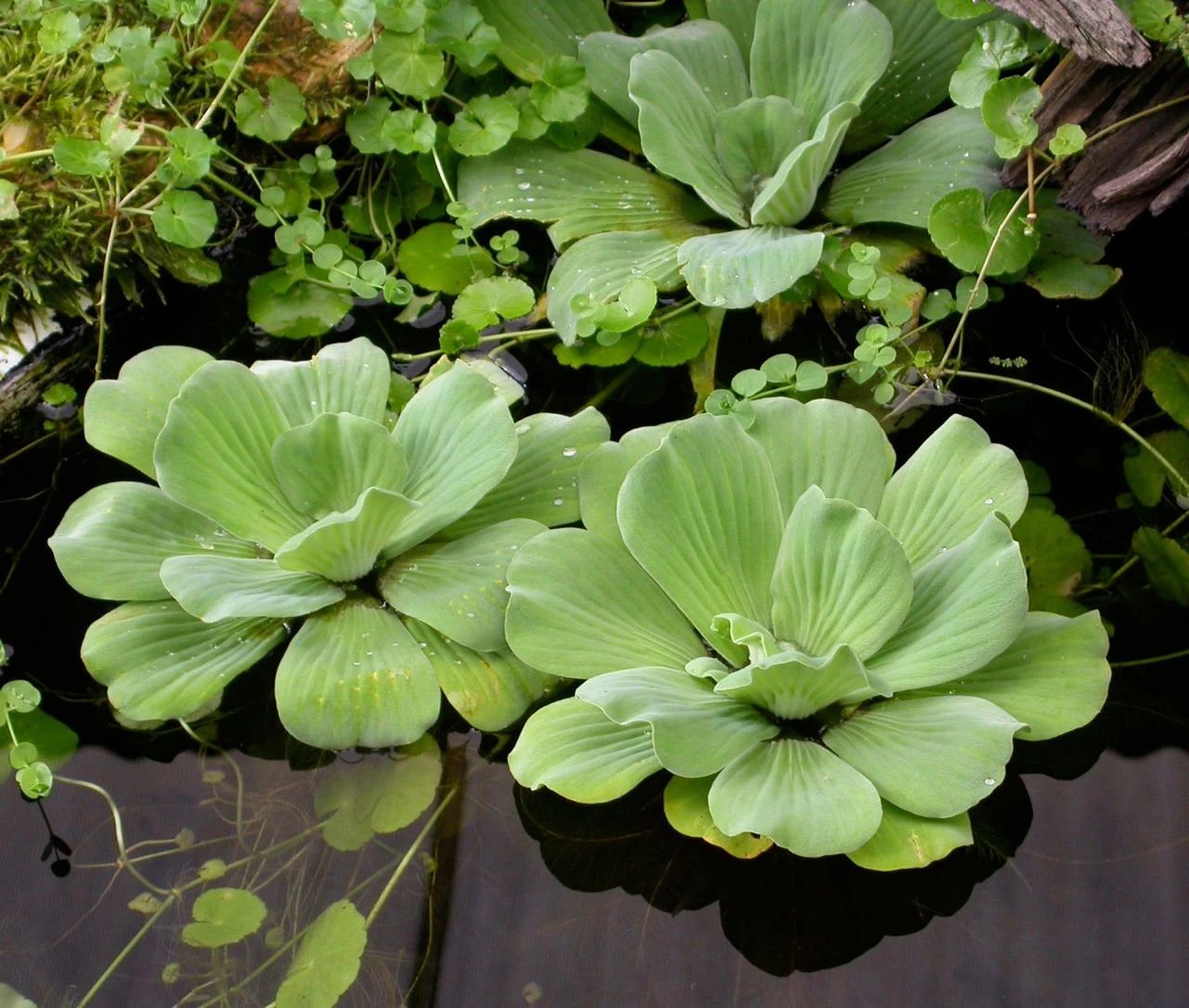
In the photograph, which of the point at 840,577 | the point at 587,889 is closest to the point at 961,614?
the point at 840,577

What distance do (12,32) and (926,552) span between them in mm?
1706

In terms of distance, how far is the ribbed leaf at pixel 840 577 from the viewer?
1341 mm

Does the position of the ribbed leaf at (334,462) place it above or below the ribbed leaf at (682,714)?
above

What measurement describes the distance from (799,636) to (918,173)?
0.84 m

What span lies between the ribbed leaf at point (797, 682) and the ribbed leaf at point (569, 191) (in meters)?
0.86

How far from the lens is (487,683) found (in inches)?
58.4

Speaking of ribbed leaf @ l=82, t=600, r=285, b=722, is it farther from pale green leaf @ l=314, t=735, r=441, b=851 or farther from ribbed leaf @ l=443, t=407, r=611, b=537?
ribbed leaf @ l=443, t=407, r=611, b=537

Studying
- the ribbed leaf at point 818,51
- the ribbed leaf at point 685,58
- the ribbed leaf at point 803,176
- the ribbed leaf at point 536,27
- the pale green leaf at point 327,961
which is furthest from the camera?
the ribbed leaf at point 536,27

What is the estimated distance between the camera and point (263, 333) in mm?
2027

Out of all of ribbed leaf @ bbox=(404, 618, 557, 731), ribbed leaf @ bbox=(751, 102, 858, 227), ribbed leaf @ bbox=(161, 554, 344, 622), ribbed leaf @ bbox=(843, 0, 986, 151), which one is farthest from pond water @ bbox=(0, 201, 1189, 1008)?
ribbed leaf @ bbox=(843, 0, 986, 151)

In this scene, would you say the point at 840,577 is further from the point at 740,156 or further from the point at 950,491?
the point at 740,156

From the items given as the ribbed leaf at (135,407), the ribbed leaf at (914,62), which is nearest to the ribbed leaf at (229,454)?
the ribbed leaf at (135,407)

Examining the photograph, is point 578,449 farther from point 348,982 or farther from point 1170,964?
point 1170,964

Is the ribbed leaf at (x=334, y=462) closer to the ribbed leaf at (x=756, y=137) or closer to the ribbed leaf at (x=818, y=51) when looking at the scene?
the ribbed leaf at (x=756, y=137)
